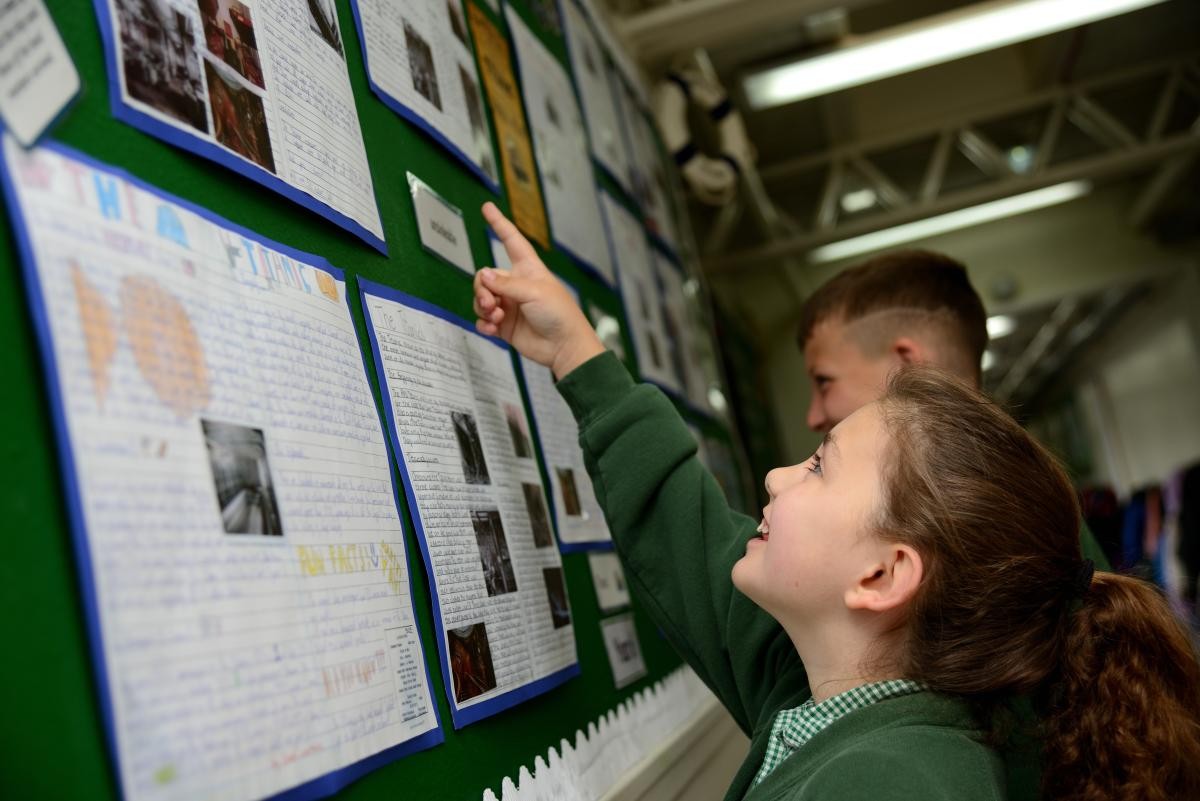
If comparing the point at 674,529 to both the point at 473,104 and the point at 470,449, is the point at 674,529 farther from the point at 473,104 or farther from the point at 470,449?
the point at 473,104

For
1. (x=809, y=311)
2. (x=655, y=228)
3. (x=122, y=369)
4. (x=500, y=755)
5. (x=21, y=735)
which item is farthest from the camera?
(x=655, y=228)

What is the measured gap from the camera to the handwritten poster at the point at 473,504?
3.61 ft

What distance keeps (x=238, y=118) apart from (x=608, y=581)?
1.00m

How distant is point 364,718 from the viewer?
2.91ft

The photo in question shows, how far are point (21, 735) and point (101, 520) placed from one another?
0.13 metres

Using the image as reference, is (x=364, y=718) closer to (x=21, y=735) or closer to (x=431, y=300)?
(x=21, y=735)

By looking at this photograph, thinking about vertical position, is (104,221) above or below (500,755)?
above

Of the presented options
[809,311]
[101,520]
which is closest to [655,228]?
[809,311]

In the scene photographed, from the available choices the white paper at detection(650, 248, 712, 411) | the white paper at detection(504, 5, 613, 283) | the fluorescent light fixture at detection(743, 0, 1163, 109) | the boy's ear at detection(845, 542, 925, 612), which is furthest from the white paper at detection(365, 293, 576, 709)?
the fluorescent light fixture at detection(743, 0, 1163, 109)

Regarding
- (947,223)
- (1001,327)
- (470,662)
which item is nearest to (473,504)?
(470,662)

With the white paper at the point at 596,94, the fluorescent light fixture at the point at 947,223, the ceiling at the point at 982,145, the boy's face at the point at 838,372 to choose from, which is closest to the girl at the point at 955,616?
the boy's face at the point at 838,372

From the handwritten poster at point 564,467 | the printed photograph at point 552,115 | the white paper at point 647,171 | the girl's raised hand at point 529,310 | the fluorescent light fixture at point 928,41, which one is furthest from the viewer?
the fluorescent light fixture at point 928,41

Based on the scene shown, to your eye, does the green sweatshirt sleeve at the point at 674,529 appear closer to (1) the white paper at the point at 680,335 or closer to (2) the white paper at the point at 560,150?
(2) the white paper at the point at 560,150

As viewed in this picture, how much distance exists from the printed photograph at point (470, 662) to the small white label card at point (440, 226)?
47 centimetres
